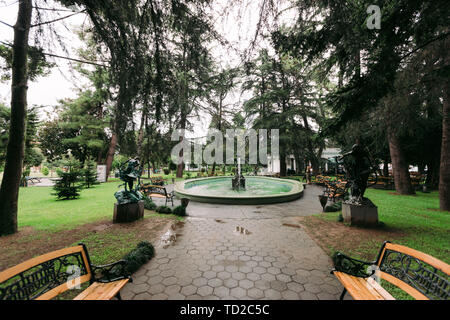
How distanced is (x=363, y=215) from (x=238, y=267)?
15.2 ft

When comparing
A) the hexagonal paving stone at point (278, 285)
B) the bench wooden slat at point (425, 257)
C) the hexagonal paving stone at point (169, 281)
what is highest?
the bench wooden slat at point (425, 257)

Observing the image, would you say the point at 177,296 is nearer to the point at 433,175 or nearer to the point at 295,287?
the point at 295,287

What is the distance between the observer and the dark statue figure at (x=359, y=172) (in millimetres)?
5707

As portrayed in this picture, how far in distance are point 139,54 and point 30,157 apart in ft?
75.5

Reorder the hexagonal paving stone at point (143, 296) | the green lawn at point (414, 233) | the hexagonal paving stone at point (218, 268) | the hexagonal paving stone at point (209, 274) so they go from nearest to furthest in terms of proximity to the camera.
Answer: the hexagonal paving stone at point (143, 296) < the hexagonal paving stone at point (209, 274) < the hexagonal paving stone at point (218, 268) < the green lawn at point (414, 233)

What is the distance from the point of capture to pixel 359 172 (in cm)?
583

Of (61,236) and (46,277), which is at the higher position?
(46,277)

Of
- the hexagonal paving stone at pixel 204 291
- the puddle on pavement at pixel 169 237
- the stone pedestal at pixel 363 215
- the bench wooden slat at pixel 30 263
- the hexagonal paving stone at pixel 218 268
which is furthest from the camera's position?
the stone pedestal at pixel 363 215

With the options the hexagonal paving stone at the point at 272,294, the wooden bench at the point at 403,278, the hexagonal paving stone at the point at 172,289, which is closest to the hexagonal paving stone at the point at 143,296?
the hexagonal paving stone at the point at 172,289

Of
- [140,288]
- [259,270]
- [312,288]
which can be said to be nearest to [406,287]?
[312,288]

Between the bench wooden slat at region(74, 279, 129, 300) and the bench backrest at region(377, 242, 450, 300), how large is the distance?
340 cm

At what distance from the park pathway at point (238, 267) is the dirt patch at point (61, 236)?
973 millimetres

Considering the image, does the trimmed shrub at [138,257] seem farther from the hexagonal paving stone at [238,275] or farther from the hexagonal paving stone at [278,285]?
the hexagonal paving stone at [278,285]
